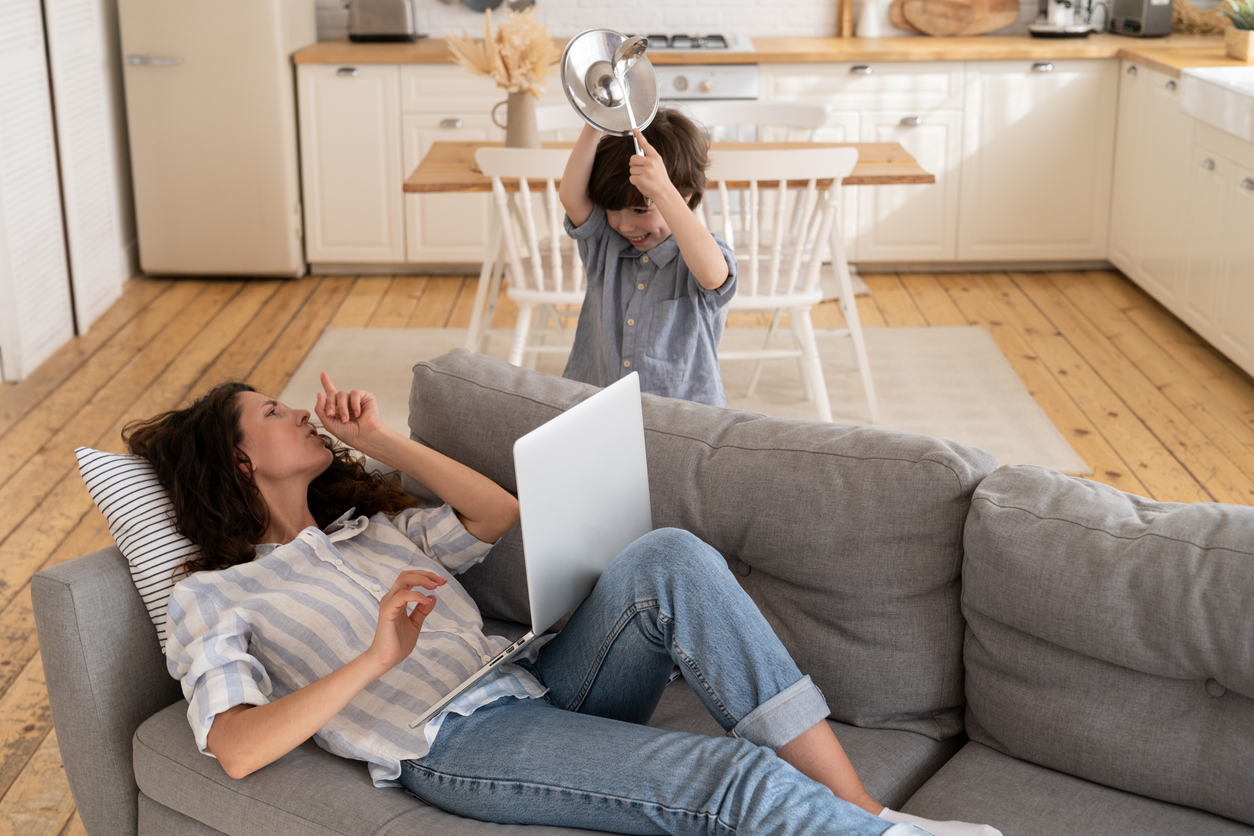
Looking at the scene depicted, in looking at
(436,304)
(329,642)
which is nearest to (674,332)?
(329,642)

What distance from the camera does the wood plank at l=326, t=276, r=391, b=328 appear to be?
4531 millimetres

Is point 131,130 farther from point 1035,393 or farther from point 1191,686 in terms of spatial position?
point 1191,686

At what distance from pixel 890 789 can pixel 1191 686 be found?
363mm

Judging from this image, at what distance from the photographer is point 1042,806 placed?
139cm

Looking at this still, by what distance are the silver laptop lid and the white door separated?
301cm

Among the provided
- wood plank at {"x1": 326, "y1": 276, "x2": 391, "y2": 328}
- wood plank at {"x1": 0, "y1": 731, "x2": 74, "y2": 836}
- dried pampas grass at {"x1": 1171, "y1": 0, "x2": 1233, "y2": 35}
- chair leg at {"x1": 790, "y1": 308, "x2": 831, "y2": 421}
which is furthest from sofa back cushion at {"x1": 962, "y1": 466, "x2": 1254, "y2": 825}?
dried pampas grass at {"x1": 1171, "y1": 0, "x2": 1233, "y2": 35}

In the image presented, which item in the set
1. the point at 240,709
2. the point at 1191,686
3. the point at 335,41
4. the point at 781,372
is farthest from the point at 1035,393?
the point at 335,41

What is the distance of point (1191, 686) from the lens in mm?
1354

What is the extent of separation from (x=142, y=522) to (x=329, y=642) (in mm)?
300

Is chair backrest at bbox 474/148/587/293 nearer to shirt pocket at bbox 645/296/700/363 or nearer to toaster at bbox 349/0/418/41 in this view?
shirt pocket at bbox 645/296/700/363

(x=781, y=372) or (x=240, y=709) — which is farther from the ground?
(x=240, y=709)

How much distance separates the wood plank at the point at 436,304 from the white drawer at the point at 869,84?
149cm

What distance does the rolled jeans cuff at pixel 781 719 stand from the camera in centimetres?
136

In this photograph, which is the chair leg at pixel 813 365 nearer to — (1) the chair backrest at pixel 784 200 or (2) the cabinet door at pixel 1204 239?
(1) the chair backrest at pixel 784 200
